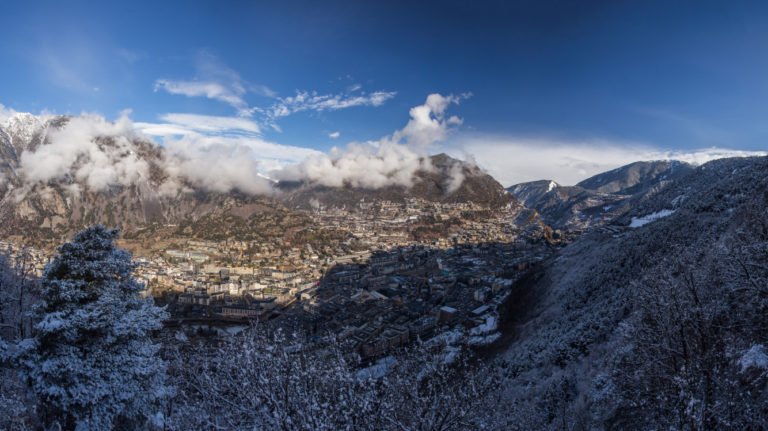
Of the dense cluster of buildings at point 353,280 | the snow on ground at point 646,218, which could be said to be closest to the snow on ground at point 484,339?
the dense cluster of buildings at point 353,280

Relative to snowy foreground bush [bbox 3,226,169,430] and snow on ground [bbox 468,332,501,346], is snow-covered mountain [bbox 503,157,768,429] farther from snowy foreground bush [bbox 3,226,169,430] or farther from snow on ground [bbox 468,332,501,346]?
snowy foreground bush [bbox 3,226,169,430]

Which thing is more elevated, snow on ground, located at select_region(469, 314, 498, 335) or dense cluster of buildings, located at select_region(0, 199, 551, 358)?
dense cluster of buildings, located at select_region(0, 199, 551, 358)

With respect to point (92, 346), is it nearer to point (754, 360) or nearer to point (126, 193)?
point (754, 360)

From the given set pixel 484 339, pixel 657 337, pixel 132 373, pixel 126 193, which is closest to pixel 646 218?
pixel 484 339

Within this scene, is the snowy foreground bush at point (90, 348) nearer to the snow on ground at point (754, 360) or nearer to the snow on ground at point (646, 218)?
the snow on ground at point (754, 360)

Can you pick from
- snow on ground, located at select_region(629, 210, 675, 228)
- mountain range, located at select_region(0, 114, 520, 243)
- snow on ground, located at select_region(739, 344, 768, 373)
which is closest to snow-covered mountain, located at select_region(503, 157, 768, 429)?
snow on ground, located at select_region(739, 344, 768, 373)

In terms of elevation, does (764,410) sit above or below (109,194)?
below

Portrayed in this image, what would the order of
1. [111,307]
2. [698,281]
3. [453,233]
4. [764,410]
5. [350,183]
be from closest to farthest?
1. [764,410]
2. [698,281]
3. [111,307]
4. [453,233]
5. [350,183]

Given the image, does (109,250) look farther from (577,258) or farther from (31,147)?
(31,147)

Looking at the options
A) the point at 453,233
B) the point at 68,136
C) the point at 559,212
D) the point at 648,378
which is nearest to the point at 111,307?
the point at 648,378
